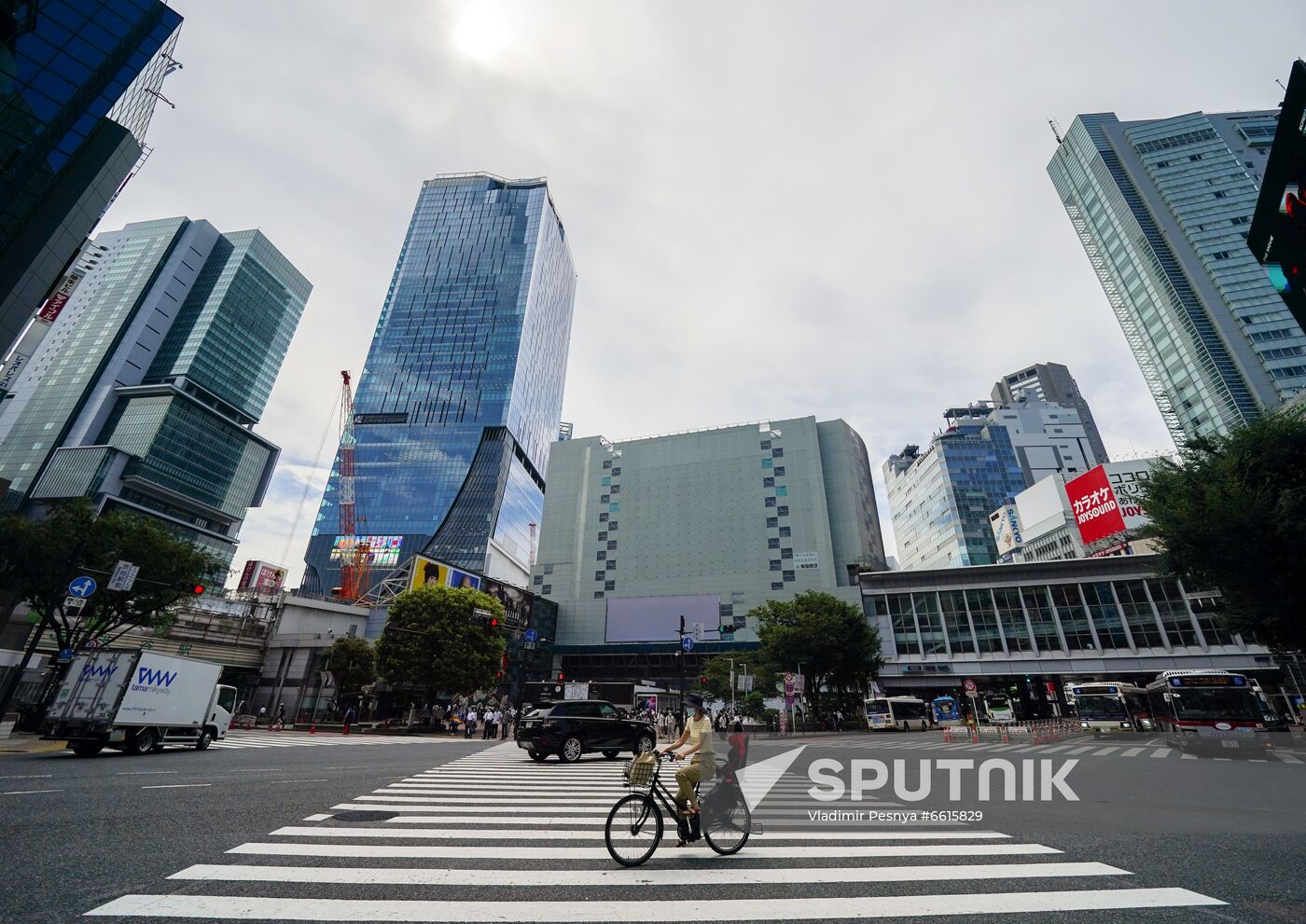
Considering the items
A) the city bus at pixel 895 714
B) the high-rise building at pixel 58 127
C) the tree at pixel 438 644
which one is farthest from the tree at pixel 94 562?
the city bus at pixel 895 714

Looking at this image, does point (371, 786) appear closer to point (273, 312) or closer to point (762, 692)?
point (762, 692)

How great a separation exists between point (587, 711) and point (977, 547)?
105 meters

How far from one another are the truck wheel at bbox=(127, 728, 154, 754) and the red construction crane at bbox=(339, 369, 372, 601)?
7388 cm

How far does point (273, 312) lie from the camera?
132m

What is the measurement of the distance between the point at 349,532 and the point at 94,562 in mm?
92777

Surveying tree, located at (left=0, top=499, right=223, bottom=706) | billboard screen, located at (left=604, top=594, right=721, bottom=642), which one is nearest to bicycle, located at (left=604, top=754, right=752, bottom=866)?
tree, located at (left=0, top=499, right=223, bottom=706)

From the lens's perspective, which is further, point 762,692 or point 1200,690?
point 762,692

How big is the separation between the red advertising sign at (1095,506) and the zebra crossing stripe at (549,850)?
235ft

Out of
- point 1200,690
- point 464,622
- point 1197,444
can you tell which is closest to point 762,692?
point 464,622

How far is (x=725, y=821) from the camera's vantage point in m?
6.21

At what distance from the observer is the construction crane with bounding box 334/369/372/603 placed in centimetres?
9394

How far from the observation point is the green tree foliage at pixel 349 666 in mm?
40969

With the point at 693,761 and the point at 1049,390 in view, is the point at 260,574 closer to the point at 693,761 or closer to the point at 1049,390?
the point at 693,761

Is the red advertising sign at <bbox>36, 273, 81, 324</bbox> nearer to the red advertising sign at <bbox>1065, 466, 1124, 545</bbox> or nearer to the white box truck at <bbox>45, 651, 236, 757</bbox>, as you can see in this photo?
the white box truck at <bbox>45, 651, 236, 757</bbox>
